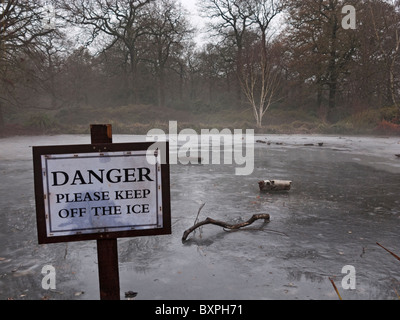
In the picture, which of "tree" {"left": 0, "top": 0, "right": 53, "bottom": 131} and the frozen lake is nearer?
the frozen lake

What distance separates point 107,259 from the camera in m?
2.32

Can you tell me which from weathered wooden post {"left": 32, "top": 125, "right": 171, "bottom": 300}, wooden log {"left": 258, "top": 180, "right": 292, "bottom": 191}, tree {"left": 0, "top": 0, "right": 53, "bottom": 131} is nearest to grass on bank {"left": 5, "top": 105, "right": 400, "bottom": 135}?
tree {"left": 0, "top": 0, "right": 53, "bottom": 131}

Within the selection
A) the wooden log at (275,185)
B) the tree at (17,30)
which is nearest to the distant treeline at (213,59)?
the tree at (17,30)

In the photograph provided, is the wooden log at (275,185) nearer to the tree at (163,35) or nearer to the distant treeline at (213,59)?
the distant treeline at (213,59)

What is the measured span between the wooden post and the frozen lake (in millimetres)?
826

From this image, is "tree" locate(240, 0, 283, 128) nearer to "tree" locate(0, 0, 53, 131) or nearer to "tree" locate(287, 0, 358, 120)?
"tree" locate(287, 0, 358, 120)

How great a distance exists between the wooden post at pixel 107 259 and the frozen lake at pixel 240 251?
826 millimetres

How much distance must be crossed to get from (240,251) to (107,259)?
7.29 feet

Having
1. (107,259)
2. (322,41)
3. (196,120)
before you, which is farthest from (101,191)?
(196,120)

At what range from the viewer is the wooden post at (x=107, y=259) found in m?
2.23

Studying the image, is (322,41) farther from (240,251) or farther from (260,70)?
(240,251)

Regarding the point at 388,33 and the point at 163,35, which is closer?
the point at 388,33

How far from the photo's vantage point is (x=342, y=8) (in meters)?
31.3

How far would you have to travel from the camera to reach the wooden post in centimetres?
223
